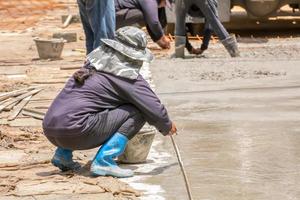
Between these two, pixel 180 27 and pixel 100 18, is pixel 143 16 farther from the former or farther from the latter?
pixel 180 27

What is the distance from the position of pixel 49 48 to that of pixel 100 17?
461cm

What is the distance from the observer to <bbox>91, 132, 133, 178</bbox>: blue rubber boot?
5.80m

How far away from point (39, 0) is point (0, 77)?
18592 mm

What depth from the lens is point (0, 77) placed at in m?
11.2

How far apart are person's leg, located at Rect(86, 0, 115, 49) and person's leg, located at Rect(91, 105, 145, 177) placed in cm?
261

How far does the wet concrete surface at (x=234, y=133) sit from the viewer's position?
5.59 m

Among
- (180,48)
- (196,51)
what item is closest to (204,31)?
(196,51)

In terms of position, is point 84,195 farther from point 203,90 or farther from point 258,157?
point 203,90

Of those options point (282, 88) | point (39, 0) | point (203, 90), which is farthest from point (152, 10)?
point (39, 0)

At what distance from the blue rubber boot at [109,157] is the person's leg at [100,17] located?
2.68 m

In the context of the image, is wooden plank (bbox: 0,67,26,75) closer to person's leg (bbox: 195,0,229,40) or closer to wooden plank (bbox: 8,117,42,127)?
person's leg (bbox: 195,0,229,40)

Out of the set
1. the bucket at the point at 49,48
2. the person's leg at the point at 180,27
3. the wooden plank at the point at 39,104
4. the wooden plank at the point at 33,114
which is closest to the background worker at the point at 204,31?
the person's leg at the point at 180,27

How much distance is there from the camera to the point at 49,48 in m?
12.9

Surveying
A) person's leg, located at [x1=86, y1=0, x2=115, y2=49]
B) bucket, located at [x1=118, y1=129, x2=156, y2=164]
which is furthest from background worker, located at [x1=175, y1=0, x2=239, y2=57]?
bucket, located at [x1=118, y1=129, x2=156, y2=164]
